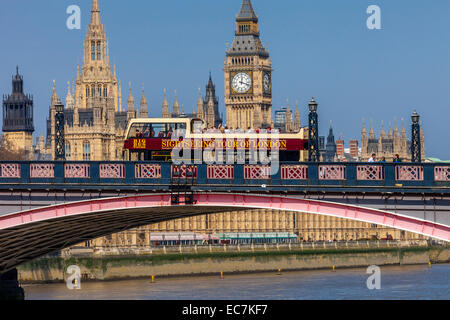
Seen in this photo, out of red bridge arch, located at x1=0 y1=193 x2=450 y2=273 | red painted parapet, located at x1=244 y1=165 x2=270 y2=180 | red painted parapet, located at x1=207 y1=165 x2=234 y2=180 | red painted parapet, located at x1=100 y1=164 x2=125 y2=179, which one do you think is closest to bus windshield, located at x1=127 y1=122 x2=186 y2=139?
red bridge arch, located at x1=0 y1=193 x2=450 y2=273

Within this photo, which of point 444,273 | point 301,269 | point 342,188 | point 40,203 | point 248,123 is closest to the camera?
point 342,188

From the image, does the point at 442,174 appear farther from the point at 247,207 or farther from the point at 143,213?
the point at 143,213

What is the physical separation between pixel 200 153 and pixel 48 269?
67.5 meters

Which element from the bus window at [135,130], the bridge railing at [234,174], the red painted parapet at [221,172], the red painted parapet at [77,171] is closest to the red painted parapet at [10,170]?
the bridge railing at [234,174]

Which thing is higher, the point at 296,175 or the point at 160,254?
the point at 296,175

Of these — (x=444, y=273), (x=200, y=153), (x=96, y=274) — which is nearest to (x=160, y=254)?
(x=96, y=274)

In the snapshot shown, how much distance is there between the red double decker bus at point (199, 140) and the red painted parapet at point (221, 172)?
13.0 ft

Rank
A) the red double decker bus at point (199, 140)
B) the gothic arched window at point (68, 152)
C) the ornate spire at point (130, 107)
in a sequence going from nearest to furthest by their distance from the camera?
the red double decker bus at point (199, 140) < the ornate spire at point (130, 107) < the gothic arched window at point (68, 152)

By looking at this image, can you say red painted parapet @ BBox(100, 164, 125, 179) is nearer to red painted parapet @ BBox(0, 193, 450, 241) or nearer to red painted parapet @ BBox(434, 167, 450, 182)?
red painted parapet @ BBox(0, 193, 450, 241)

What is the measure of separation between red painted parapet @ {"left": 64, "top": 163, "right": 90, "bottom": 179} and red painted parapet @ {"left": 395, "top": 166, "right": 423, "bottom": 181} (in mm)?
12760

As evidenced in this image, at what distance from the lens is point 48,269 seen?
123m

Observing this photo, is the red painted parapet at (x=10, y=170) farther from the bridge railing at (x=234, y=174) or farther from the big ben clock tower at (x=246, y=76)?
the big ben clock tower at (x=246, y=76)

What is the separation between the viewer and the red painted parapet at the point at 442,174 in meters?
50.5
